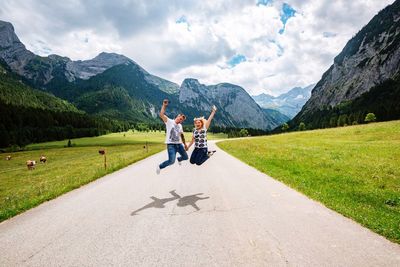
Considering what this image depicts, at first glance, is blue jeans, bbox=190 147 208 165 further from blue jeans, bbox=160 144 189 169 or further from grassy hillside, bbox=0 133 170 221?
grassy hillside, bbox=0 133 170 221

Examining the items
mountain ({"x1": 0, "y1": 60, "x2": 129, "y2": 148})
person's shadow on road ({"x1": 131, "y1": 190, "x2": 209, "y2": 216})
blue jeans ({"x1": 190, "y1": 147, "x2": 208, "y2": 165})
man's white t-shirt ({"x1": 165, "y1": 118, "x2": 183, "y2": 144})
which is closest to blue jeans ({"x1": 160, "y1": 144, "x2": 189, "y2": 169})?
man's white t-shirt ({"x1": 165, "y1": 118, "x2": 183, "y2": 144})

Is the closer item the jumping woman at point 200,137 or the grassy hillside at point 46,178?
the grassy hillside at point 46,178

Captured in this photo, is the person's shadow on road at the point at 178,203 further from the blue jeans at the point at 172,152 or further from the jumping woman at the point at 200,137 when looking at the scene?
the jumping woman at the point at 200,137

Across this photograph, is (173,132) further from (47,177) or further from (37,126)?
(37,126)

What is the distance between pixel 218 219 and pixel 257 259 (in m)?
2.42

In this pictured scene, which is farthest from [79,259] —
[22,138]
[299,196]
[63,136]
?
[63,136]

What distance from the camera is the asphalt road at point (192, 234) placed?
468 centimetres

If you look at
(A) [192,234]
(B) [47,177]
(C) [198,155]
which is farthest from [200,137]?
(B) [47,177]

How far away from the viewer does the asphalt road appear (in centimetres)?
468

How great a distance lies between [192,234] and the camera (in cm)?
585

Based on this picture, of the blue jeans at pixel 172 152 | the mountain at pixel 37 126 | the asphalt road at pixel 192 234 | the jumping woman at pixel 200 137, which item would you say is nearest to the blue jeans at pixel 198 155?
the jumping woman at pixel 200 137

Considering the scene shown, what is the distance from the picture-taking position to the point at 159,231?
6113 mm

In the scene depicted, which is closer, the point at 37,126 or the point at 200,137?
the point at 200,137

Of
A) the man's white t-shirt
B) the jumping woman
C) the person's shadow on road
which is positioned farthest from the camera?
the jumping woman
